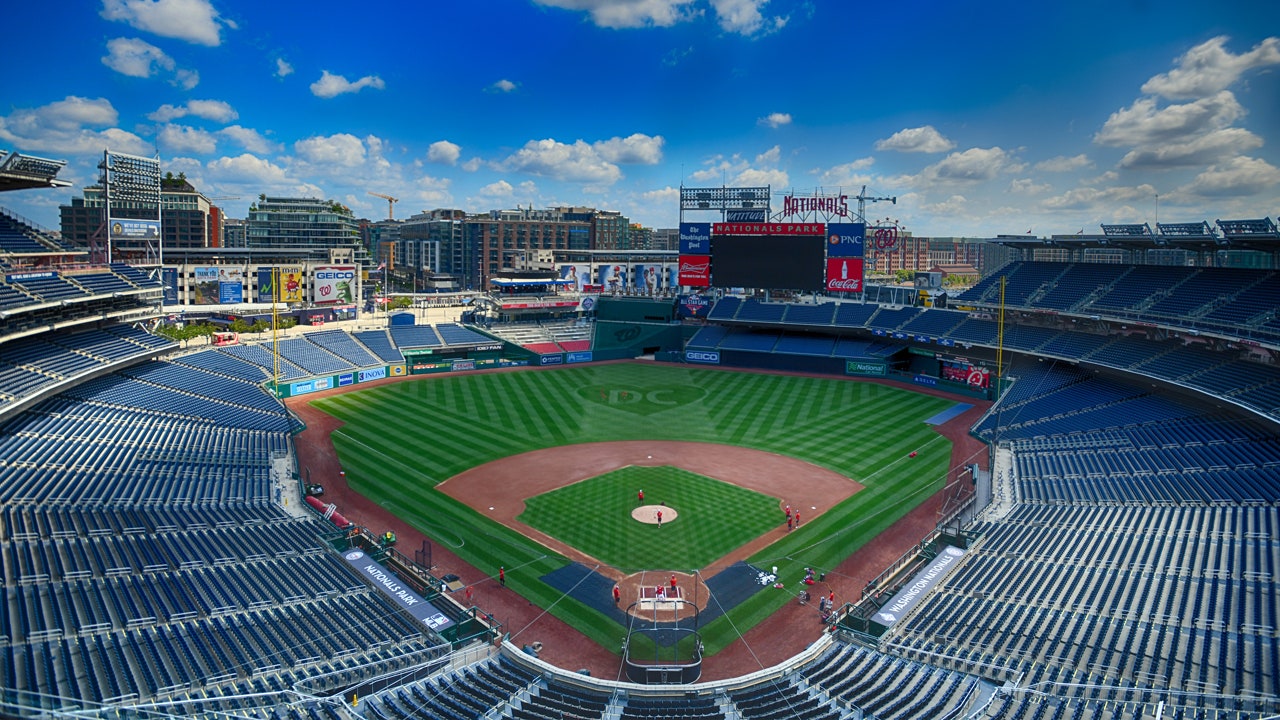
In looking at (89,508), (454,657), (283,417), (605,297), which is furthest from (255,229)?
(454,657)

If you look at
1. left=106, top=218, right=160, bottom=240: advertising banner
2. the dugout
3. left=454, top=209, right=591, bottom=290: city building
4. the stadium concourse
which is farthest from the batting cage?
left=454, top=209, right=591, bottom=290: city building

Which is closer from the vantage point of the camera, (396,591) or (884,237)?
(396,591)

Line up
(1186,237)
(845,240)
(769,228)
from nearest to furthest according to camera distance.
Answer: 1. (1186,237)
2. (845,240)
3. (769,228)

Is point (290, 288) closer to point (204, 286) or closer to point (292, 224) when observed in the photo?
point (204, 286)

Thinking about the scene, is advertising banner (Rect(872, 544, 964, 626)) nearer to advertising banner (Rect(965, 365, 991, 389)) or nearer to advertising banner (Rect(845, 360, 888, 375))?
advertising banner (Rect(965, 365, 991, 389))

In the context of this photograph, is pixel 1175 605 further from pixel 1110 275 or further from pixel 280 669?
pixel 1110 275

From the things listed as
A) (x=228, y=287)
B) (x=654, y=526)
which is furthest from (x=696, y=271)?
(x=228, y=287)
